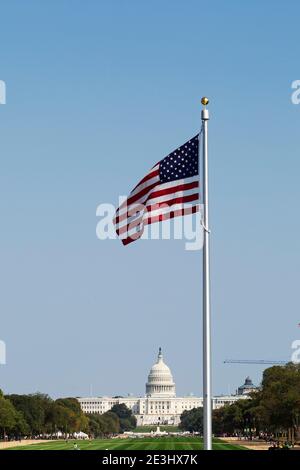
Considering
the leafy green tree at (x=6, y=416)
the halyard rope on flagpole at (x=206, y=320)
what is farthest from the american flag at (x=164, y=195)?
the leafy green tree at (x=6, y=416)

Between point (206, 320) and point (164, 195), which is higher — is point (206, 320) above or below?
below

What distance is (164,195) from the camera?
39.5m

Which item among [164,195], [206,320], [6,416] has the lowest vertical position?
[206,320]

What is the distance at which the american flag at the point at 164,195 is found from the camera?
3919cm

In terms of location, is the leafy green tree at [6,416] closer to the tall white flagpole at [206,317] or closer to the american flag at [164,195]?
the american flag at [164,195]

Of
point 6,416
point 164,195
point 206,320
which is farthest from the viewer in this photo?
point 6,416

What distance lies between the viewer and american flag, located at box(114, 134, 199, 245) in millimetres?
39188

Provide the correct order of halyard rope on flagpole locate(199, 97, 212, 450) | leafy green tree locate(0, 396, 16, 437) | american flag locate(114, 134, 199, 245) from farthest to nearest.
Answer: leafy green tree locate(0, 396, 16, 437) → american flag locate(114, 134, 199, 245) → halyard rope on flagpole locate(199, 97, 212, 450)

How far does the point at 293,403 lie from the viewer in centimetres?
15162

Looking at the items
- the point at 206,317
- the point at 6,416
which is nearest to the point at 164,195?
the point at 206,317

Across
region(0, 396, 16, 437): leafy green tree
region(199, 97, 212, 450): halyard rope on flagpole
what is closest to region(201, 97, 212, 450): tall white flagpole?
region(199, 97, 212, 450): halyard rope on flagpole

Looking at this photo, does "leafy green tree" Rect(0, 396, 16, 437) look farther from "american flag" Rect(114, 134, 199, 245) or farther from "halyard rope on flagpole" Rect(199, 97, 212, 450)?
"halyard rope on flagpole" Rect(199, 97, 212, 450)

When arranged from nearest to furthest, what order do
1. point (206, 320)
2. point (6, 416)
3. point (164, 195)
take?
point (206, 320) < point (164, 195) < point (6, 416)

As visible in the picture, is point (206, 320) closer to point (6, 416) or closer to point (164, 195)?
point (164, 195)
